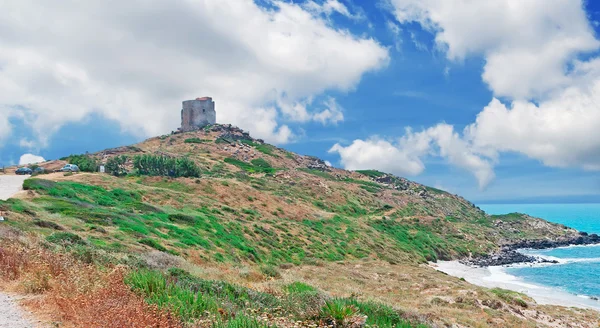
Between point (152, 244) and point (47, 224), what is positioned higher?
point (47, 224)

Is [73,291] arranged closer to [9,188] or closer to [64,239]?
[64,239]

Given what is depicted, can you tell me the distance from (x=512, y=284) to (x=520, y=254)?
31.8m

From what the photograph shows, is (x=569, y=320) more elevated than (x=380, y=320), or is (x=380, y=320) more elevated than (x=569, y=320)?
(x=380, y=320)

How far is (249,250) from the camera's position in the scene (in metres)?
32.0

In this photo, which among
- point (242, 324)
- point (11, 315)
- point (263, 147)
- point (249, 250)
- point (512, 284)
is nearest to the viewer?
point (242, 324)

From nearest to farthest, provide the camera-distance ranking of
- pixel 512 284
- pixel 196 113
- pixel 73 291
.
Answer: pixel 73 291 → pixel 512 284 → pixel 196 113

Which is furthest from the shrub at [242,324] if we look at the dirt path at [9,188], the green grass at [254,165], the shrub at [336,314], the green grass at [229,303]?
the green grass at [254,165]

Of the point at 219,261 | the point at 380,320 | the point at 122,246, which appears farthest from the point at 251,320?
the point at 219,261

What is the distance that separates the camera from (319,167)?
470 feet

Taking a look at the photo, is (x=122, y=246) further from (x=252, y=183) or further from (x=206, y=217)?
(x=252, y=183)

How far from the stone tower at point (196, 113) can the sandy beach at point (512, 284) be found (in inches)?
4639

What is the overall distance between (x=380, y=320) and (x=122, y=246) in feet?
45.2

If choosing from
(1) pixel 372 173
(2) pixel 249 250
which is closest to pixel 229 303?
(2) pixel 249 250

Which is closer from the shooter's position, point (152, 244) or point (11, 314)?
point (11, 314)
